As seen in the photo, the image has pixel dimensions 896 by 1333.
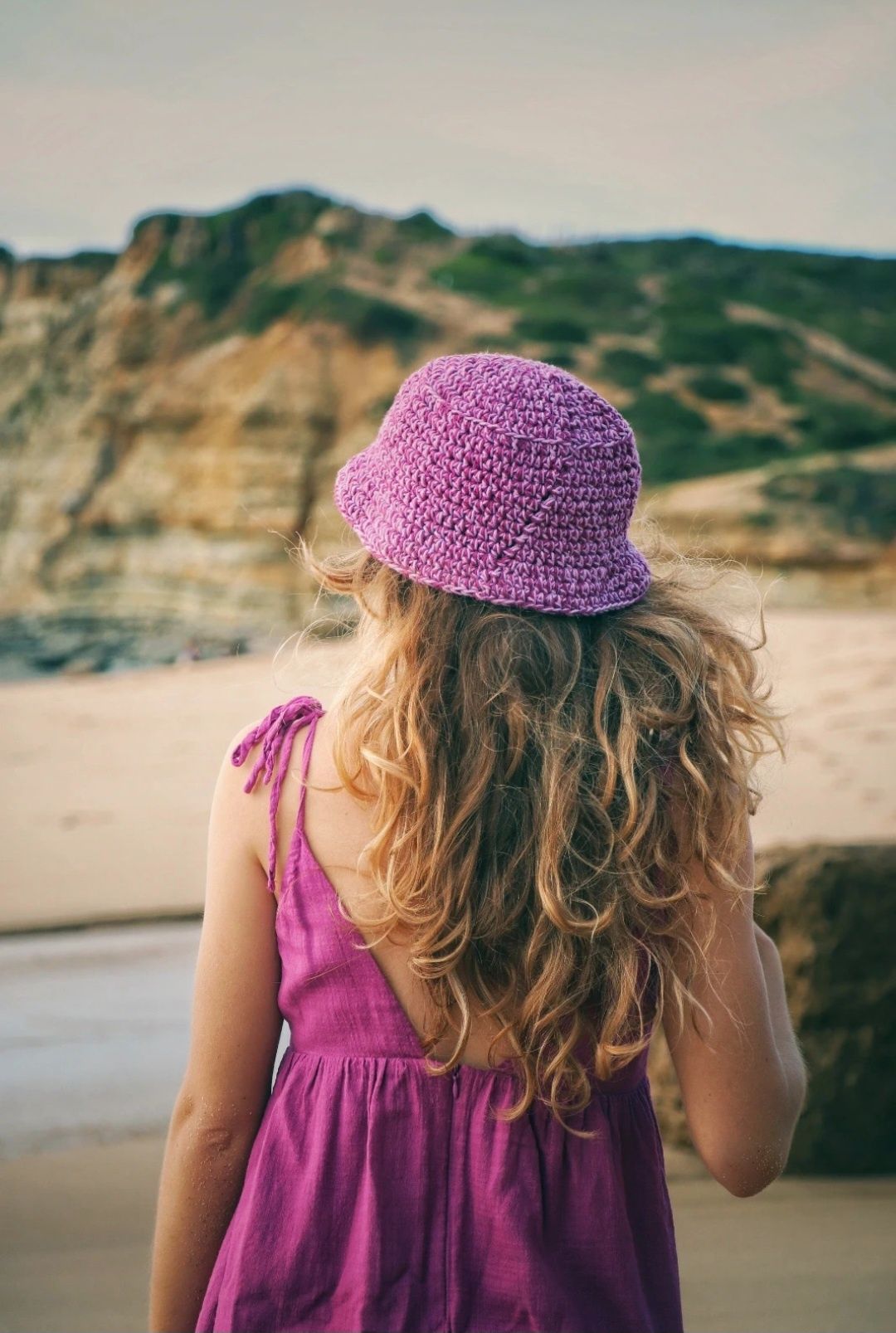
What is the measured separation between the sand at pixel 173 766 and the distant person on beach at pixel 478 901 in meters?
2.41

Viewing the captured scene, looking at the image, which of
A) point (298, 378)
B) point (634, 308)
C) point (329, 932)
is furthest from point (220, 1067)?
point (634, 308)

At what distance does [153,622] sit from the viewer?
19.6 m

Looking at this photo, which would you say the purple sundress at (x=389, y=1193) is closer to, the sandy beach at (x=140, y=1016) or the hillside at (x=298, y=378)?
the sandy beach at (x=140, y=1016)

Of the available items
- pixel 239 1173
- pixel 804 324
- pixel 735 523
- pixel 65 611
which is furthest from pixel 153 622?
pixel 239 1173

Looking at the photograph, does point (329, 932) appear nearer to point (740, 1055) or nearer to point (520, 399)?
point (740, 1055)

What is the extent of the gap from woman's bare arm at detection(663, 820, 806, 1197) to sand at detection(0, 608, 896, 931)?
2.45 metres

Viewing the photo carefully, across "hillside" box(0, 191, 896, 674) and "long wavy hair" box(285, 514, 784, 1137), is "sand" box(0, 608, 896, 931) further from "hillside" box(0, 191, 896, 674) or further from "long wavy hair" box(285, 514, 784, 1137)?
"hillside" box(0, 191, 896, 674)

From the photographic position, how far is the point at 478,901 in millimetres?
1088

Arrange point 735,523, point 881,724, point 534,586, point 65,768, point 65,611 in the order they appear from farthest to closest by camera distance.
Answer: point 65,611
point 735,523
point 65,768
point 881,724
point 534,586

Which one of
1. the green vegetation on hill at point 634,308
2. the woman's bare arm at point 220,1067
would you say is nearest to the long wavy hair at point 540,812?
the woman's bare arm at point 220,1067

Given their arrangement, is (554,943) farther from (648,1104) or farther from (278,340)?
(278,340)

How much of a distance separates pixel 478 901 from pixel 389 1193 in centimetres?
28

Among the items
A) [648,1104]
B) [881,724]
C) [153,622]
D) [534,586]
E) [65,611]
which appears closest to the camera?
[534,586]

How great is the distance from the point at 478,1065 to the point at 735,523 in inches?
550
